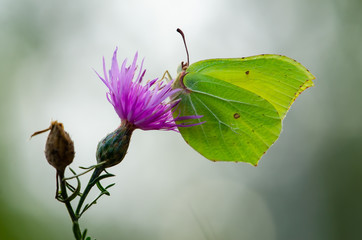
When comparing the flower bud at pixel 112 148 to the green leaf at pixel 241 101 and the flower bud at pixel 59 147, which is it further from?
the green leaf at pixel 241 101

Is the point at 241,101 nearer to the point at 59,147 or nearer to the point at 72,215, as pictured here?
the point at 59,147

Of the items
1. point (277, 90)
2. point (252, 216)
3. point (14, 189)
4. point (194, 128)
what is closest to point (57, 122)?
point (194, 128)

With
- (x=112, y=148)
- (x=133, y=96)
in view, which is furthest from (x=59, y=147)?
(x=133, y=96)

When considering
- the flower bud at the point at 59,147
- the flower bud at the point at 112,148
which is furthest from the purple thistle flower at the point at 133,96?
the flower bud at the point at 59,147

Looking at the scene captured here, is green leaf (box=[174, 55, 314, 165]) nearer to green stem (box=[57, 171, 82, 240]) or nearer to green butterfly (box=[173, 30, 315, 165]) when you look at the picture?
green butterfly (box=[173, 30, 315, 165])

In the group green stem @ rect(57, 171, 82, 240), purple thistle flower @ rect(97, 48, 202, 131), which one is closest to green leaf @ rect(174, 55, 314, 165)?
purple thistle flower @ rect(97, 48, 202, 131)

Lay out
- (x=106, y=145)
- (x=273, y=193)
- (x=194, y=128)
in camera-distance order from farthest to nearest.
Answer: (x=273, y=193), (x=194, y=128), (x=106, y=145)

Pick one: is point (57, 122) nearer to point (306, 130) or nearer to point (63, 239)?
point (63, 239)

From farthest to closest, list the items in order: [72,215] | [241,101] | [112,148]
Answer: [241,101], [112,148], [72,215]
